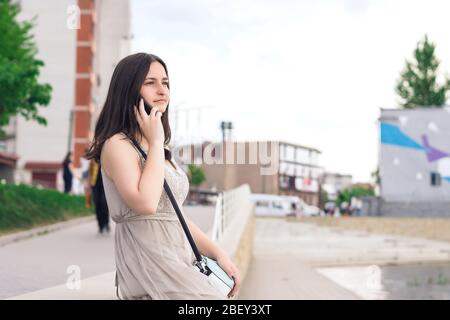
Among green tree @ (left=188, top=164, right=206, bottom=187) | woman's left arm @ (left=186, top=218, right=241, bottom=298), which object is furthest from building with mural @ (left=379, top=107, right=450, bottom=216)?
woman's left arm @ (left=186, top=218, right=241, bottom=298)

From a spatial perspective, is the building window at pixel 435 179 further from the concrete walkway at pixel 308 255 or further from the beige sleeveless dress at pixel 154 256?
the beige sleeveless dress at pixel 154 256

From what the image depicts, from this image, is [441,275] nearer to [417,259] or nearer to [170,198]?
[417,259]

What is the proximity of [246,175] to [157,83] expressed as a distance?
102601 mm

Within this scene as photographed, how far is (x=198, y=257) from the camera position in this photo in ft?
8.30

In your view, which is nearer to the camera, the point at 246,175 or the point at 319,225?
the point at 319,225

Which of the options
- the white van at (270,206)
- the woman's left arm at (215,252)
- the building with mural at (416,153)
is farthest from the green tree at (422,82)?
the woman's left arm at (215,252)

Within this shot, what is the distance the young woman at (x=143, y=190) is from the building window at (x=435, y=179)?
5812 centimetres

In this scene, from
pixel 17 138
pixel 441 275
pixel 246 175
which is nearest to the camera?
pixel 441 275

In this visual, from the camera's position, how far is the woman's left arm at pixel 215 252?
9.21 ft

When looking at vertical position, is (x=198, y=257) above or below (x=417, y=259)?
above

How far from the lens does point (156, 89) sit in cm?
259

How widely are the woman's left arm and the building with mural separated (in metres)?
55.9

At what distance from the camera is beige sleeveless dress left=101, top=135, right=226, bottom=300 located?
2.42 meters
